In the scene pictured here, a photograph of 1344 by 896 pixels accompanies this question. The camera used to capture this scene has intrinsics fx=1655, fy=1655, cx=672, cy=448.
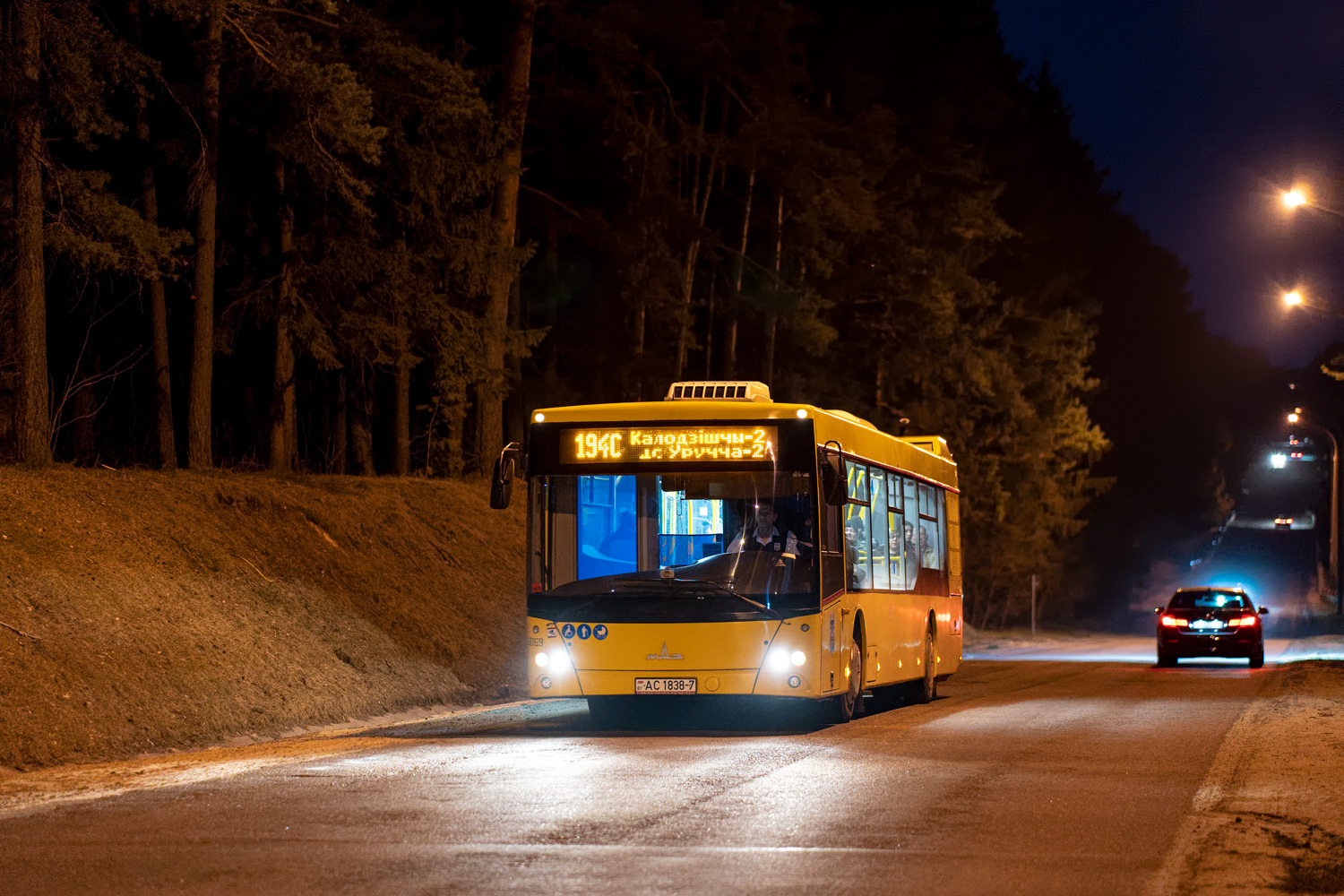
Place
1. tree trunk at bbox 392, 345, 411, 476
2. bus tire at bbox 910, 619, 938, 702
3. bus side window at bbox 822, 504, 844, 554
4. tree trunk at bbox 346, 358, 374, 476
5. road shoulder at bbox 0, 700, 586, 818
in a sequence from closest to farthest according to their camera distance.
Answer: road shoulder at bbox 0, 700, 586, 818
bus side window at bbox 822, 504, 844, 554
bus tire at bbox 910, 619, 938, 702
tree trunk at bbox 392, 345, 411, 476
tree trunk at bbox 346, 358, 374, 476

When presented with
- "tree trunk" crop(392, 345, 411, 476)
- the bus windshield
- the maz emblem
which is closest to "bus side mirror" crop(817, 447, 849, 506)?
the bus windshield

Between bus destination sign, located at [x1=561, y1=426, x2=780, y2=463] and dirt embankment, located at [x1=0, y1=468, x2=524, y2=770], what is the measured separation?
431cm

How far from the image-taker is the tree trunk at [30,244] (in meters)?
22.2

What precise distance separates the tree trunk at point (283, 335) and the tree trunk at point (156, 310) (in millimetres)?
1845

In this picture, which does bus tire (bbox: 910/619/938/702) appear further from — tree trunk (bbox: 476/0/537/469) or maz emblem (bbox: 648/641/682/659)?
tree trunk (bbox: 476/0/537/469)

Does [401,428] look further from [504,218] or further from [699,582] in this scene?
[699,582]

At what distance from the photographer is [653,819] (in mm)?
10562

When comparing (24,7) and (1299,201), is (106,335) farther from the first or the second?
(1299,201)

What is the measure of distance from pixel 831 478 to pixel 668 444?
5.75ft

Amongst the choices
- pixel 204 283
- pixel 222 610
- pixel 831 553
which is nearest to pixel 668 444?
pixel 831 553

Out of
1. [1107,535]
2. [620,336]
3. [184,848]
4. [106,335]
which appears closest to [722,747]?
[184,848]

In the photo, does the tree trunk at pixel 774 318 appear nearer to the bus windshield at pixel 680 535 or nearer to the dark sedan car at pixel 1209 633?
the dark sedan car at pixel 1209 633

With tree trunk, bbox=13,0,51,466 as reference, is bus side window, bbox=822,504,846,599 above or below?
below

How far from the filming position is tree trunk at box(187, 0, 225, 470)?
87.4 ft
